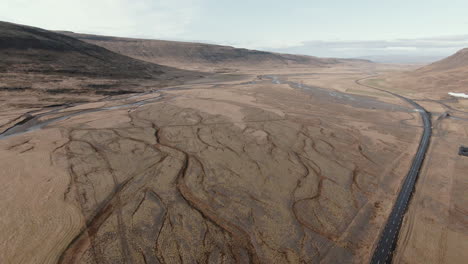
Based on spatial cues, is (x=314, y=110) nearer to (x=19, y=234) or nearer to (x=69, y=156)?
(x=69, y=156)

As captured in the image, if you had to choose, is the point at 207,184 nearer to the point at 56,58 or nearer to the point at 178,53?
the point at 56,58

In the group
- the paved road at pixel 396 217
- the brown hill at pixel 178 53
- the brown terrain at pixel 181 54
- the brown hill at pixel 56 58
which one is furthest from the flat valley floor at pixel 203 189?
the brown hill at pixel 178 53

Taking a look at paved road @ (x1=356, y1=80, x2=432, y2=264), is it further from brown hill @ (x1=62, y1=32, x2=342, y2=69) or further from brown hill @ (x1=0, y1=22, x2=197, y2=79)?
brown hill @ (x1=62, y1=32, x2=342, y2=69)

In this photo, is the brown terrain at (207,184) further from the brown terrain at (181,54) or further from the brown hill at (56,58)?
the brown terrain at (181,54)

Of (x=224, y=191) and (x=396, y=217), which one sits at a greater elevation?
(x=224, y=191)

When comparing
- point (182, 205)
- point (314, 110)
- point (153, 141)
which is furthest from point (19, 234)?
point (314, 110)

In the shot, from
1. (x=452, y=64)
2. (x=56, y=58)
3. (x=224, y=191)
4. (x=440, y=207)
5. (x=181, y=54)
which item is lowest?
(x=440, y=207)

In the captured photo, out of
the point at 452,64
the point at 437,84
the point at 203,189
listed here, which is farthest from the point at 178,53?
the point at 203,189
